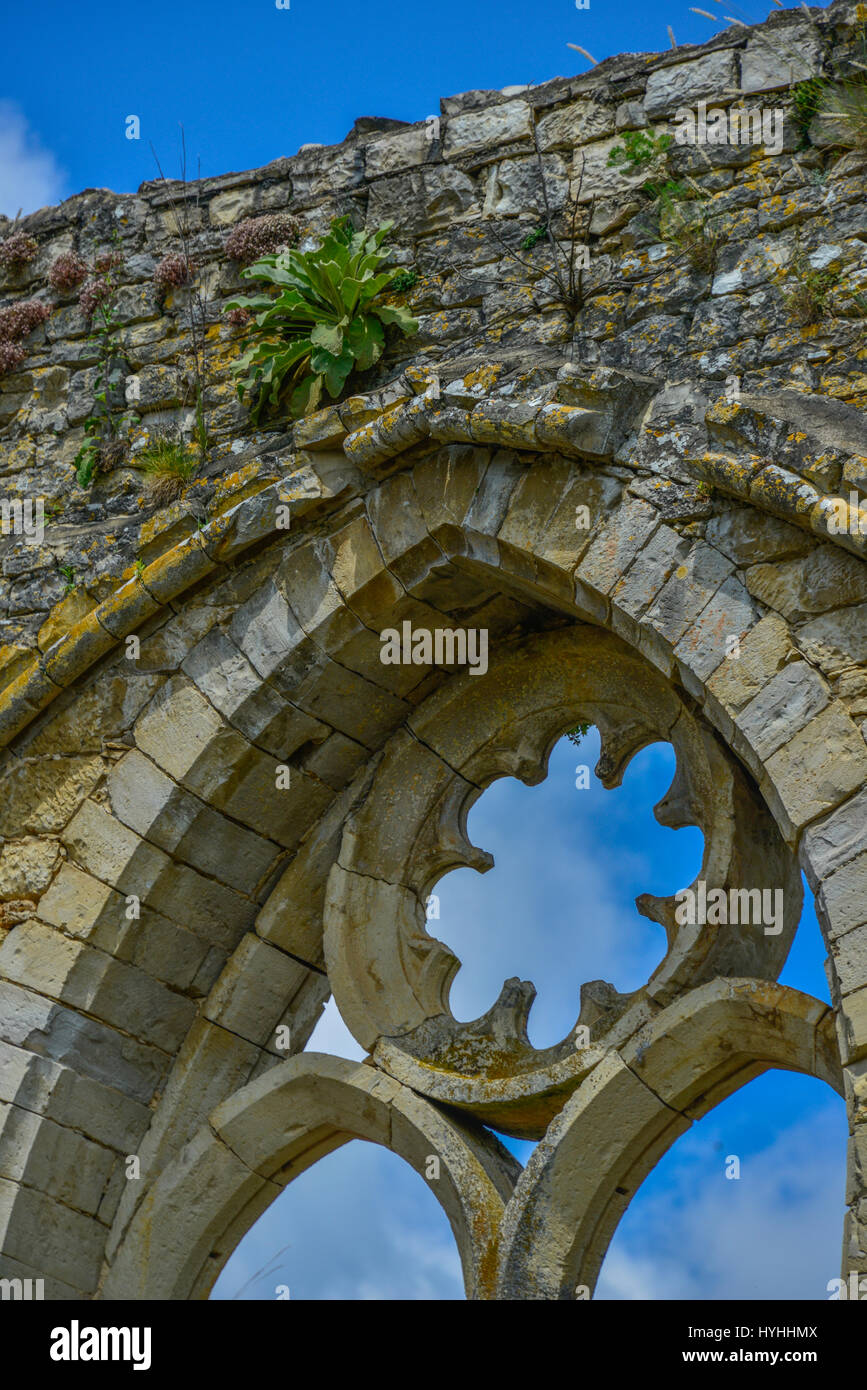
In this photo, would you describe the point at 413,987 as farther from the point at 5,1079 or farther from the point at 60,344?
the point at 60,344

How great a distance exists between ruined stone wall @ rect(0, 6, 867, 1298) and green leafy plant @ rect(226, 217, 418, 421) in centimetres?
13

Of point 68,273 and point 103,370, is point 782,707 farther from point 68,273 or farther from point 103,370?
point 68,273

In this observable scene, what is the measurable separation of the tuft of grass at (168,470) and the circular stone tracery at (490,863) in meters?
1.27

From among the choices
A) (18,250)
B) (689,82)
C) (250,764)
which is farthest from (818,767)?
(18,250)

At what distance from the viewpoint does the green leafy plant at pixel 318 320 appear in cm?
627

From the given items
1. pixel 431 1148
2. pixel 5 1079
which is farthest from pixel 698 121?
pixel 5 1079

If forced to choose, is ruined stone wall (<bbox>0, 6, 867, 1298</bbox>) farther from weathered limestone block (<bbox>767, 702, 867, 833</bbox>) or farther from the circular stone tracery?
weathered limestone block (<bbox>767, 702, 867, 833</bbox>)

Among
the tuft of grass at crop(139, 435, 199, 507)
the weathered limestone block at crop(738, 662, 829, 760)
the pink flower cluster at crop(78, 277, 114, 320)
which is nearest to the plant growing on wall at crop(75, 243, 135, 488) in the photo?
the pink flower cluster at crop(78, 277, 114, 320)

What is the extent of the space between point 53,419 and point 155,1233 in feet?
10.6

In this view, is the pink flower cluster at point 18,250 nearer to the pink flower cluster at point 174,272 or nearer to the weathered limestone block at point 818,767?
the pink flower cluster at point 174,272

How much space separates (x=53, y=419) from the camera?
23.3 feet

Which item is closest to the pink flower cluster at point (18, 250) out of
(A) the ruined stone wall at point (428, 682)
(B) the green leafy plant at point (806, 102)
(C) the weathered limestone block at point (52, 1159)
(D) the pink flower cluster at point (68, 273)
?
(D) the pink flower cluster at point (68, 273)

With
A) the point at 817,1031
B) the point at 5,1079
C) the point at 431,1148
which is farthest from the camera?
the point at 5,1079

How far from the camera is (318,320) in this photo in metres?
6.40
